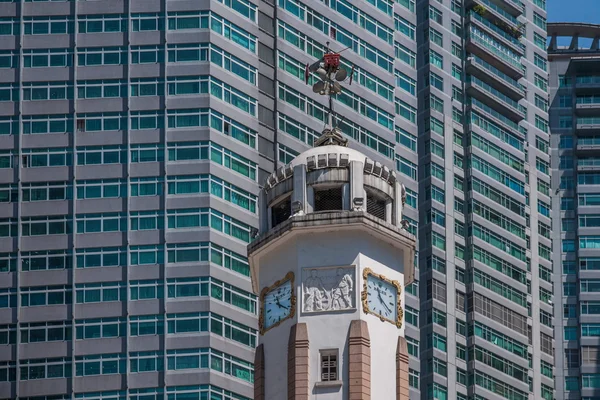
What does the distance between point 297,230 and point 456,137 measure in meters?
107

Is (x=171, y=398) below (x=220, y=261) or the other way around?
below

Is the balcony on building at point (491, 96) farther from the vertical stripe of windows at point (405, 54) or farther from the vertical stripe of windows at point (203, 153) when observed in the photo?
the vertical stripe of windows at point (203, 153)

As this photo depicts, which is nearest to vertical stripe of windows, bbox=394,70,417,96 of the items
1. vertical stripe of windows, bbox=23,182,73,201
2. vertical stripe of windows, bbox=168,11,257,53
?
vertical stripe of windows, bbox=168,11,257,53

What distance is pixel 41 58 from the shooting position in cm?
15588

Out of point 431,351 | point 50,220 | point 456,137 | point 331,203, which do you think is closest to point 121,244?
point 50,220

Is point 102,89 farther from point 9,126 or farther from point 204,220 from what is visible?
point 204,220

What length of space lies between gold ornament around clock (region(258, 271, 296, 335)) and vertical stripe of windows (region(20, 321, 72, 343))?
64408mm

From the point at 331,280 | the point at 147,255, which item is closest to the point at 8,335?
the point at 147,255

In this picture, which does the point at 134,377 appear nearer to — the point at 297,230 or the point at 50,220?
the point at 50,220

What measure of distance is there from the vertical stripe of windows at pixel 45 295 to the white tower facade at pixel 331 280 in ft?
210

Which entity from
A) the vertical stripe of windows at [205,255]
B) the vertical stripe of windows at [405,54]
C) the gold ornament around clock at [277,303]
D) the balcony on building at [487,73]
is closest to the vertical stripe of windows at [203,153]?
the vertical stripe of windows at [205,255]

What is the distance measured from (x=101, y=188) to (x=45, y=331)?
38.6ft

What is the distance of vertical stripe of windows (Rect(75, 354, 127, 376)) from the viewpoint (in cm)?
14538

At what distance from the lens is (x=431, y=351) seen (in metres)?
176
